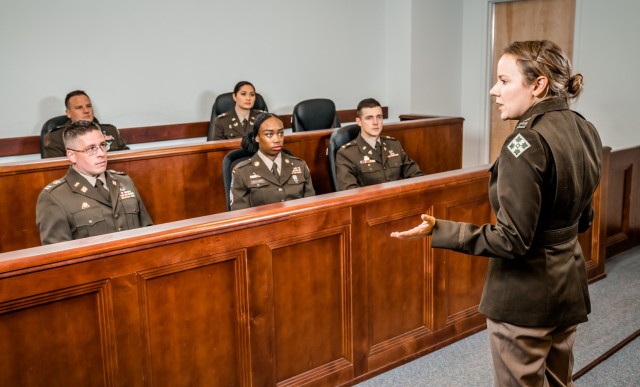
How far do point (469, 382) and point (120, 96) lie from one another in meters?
3.87

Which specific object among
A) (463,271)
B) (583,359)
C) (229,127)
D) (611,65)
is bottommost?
(583,359)

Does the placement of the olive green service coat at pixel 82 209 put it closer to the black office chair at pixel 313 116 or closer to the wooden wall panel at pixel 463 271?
the wooden wall panel at pixel 463 271

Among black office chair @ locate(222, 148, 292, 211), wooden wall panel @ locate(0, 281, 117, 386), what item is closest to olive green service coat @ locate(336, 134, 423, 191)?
black office chair @ locate(222, 148, 292, 211)

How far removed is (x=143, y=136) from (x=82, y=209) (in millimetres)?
2819

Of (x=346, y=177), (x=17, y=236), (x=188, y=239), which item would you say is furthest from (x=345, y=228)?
(x=17, y=236)

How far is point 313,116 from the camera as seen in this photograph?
530cm

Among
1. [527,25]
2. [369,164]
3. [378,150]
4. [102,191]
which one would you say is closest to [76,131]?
[102,191]

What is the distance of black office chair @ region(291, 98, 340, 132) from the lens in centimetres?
523

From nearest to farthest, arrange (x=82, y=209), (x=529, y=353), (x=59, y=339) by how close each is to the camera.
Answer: (x=529, y=353) < (x=59, y=339) < (x=82, y=209)

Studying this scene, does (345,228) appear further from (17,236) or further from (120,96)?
(120,96)

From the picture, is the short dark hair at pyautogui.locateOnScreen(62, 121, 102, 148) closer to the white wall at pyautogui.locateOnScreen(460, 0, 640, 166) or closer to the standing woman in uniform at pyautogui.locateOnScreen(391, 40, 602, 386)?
the standing woman in uniform at pyautogui.locateOnScreen(391, 40, 602, 386)

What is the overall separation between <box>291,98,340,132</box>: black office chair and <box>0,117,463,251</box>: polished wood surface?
1017 mm

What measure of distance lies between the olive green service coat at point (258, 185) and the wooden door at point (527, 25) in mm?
3917

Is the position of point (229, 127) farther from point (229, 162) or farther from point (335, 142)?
point (229, 162)
